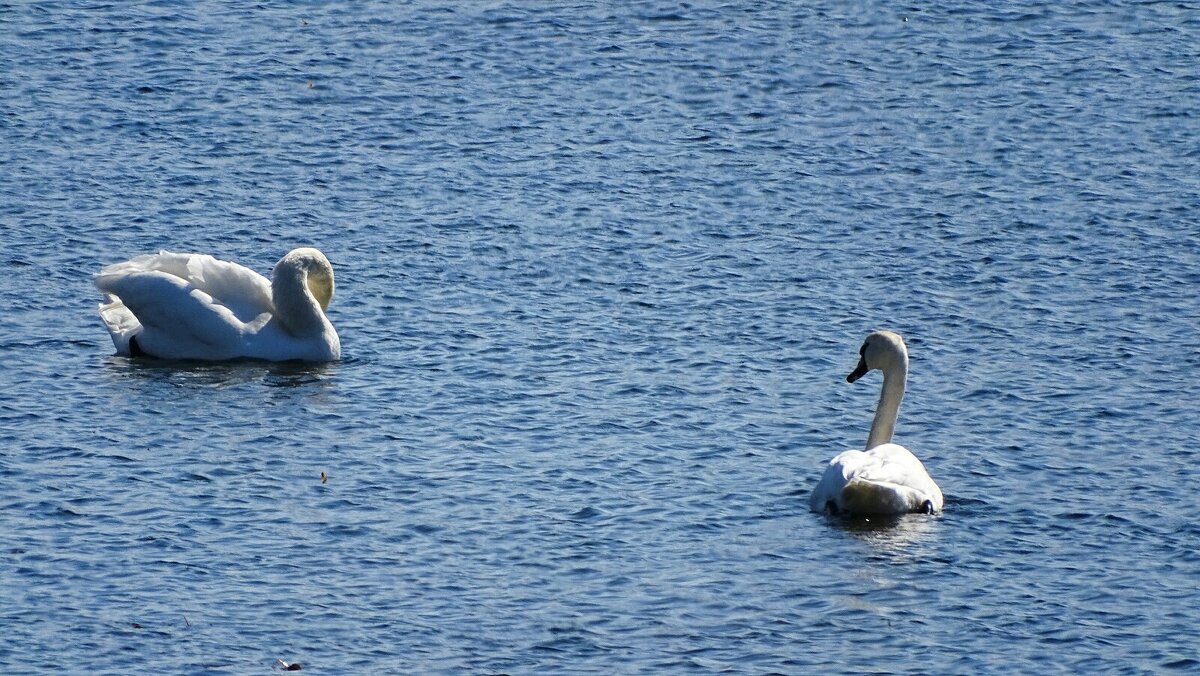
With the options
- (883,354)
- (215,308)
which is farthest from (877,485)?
(215,308)

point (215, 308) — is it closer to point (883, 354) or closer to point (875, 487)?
point (883, 354)

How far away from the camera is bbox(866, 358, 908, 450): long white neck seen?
14555 mm

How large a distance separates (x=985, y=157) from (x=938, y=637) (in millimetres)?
10749

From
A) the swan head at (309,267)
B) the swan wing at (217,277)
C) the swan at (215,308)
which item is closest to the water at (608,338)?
the swan at (215,308)

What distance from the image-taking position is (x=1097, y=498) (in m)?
13.7

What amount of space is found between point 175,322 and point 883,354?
6.02m

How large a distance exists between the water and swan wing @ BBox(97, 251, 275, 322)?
71 cm


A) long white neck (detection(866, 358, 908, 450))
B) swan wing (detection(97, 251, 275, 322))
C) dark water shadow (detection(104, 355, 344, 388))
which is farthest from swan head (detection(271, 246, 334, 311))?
long white neck (detection(866, 358, 908, 450))

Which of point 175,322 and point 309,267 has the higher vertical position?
point 309,267

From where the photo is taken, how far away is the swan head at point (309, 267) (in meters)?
17.4

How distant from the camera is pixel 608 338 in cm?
1686

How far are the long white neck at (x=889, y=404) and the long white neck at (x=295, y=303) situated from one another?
15.8 ft

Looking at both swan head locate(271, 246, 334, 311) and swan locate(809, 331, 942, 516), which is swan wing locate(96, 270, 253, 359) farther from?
swan locate(809, 331, 942, 516)

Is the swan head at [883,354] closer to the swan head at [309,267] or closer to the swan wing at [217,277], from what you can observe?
the swan head at [309,267]
